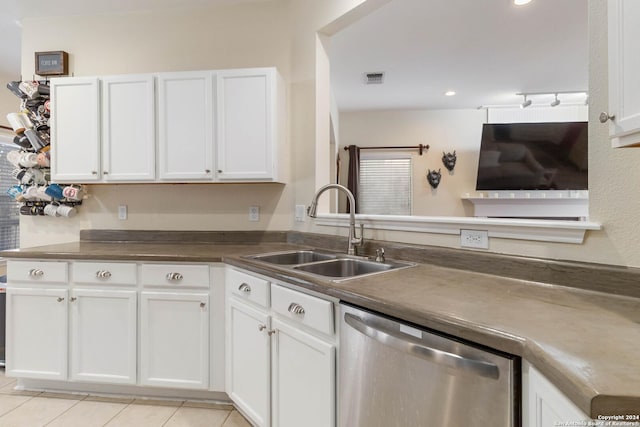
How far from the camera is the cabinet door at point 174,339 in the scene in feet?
6.59

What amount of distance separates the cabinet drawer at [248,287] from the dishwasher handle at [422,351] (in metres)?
0.57

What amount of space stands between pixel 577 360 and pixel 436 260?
37.6 inches

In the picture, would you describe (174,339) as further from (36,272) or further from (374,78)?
(374,78)

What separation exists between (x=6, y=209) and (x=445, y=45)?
5.20 metres

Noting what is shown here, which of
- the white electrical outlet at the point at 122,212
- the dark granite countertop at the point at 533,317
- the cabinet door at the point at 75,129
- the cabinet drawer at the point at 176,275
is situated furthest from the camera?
the white electrical outlet at the point at 122,212

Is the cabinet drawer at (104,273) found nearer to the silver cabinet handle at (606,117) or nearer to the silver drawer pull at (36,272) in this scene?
the silver drawer pull at (36,272)

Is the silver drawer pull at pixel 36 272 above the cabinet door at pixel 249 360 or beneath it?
above

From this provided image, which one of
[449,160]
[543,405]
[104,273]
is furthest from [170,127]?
[449,160]

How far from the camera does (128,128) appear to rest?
241cm

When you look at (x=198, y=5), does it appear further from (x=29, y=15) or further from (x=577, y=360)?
(x=577, y=360)

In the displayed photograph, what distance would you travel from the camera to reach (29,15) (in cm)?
278

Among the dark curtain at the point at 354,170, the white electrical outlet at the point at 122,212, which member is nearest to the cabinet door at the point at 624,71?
the white electrical outlet at the point at 122,212

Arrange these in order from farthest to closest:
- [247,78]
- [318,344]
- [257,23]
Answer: [257,23]
[247,78]
[318,344]

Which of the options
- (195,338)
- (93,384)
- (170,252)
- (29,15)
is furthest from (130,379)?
(29,15)
